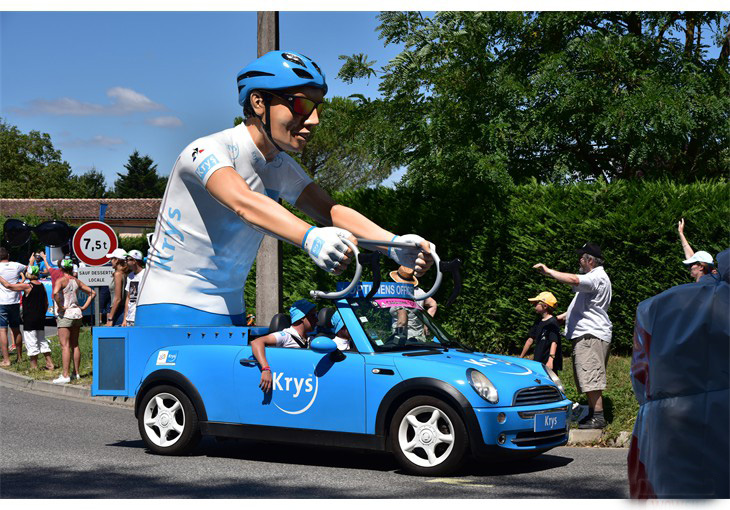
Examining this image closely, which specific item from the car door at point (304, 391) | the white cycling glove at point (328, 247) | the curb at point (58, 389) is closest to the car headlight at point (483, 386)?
the car door at point (304, 391)

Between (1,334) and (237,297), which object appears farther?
(1,334)

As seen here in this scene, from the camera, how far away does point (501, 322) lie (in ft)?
49.6

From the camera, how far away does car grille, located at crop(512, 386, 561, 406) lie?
8.13 metres

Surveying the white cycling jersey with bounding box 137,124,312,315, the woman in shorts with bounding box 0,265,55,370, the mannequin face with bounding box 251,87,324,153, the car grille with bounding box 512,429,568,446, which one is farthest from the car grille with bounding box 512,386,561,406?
the woman in shorts with bounding box 0,265,55,370

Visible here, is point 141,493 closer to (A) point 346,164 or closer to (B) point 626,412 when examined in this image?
(B) point 626,412

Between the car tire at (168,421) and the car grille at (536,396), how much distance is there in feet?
9.15

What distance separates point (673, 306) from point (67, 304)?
40.4 ft

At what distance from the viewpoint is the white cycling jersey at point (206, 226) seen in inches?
288

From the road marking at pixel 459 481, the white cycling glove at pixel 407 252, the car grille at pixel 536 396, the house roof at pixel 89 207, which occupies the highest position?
the house roof at pixel 89 207

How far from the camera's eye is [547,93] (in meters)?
16.1

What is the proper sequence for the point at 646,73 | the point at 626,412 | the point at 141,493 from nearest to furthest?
1. the point at 141,493
2. the point at 626,412
3. the point at 646,73

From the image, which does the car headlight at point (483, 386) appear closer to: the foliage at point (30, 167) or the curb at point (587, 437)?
the curb at point (587, 437)

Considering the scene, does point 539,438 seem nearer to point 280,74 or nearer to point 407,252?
point 407,252

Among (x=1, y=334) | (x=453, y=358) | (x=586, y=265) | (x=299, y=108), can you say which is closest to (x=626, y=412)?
(x=586, y=265)
